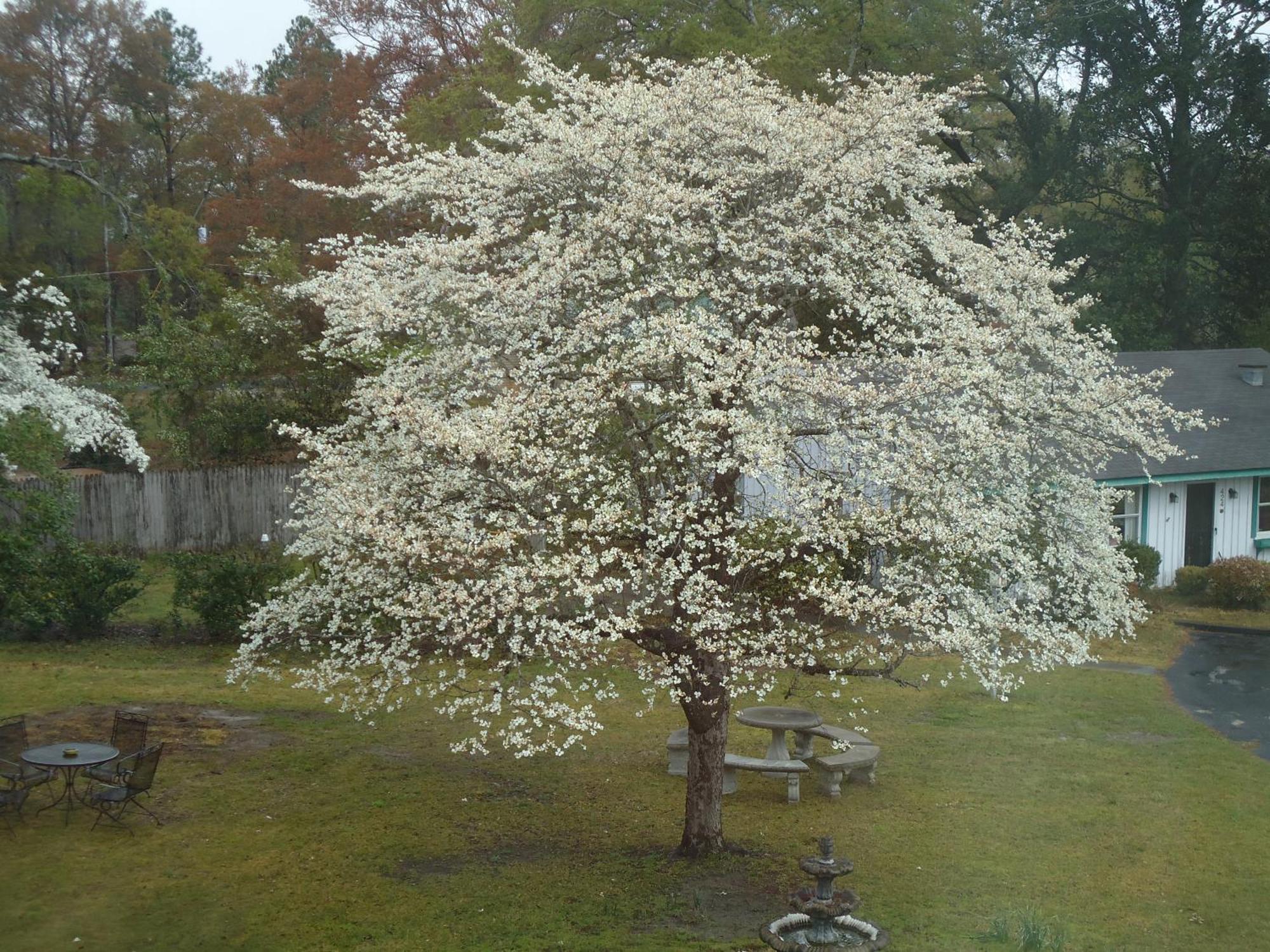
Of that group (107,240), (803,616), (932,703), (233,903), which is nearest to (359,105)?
(107,240)

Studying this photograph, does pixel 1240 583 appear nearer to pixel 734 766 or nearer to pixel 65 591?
pixel 734 766

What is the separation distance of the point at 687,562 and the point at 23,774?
675 centimetres

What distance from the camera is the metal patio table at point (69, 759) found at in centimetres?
1020

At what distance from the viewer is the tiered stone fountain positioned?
319 inches

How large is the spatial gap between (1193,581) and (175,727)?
2073cm

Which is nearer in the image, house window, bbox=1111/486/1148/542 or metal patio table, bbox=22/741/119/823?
metal patio table, bbox=22/741/119/823

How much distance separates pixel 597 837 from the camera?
37.2 feet

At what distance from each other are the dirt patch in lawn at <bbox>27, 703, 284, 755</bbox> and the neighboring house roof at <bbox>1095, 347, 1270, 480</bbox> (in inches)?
668

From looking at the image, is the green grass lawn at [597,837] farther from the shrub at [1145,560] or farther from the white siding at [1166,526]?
the white siding at [1166,526]

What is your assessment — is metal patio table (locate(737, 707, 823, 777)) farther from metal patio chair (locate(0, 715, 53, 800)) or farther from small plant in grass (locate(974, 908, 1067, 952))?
metal patio chair (locate(0, 715, 53, 800))

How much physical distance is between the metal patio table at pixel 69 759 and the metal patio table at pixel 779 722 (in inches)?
261

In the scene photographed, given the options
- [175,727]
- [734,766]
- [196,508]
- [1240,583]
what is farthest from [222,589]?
[1240,583]

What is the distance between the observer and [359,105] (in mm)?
38688

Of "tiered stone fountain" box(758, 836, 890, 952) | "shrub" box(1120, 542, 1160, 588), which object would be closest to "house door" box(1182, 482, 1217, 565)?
"shrub" box(1120, 542, 1160, 588)
